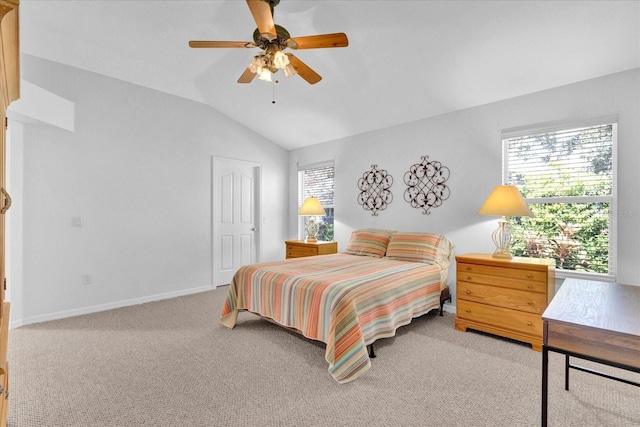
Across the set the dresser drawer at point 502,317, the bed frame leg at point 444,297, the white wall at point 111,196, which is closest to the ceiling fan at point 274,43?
the white wall at point 111,196

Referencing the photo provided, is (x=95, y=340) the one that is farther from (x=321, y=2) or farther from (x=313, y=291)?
(x=321, y=2)

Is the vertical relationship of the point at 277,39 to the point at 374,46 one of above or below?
below

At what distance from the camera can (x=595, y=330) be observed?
120cm

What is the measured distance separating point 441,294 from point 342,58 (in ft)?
8.86

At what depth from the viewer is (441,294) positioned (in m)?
3.45

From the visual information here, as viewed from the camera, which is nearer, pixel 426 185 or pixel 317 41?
pixel 317 41

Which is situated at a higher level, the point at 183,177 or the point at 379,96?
the point at 379,96

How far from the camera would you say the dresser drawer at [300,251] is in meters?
4.59

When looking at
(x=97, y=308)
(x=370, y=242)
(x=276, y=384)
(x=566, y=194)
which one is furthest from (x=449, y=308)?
(x=97, y=308)

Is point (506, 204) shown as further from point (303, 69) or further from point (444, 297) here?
point (303, 69)

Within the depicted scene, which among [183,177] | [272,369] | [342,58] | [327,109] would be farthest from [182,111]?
[272,369]

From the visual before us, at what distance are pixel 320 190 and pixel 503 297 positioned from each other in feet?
10.5

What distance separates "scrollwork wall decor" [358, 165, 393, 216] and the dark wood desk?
2922 mm

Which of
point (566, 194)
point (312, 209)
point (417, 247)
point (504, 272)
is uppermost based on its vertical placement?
point (566, 194)
